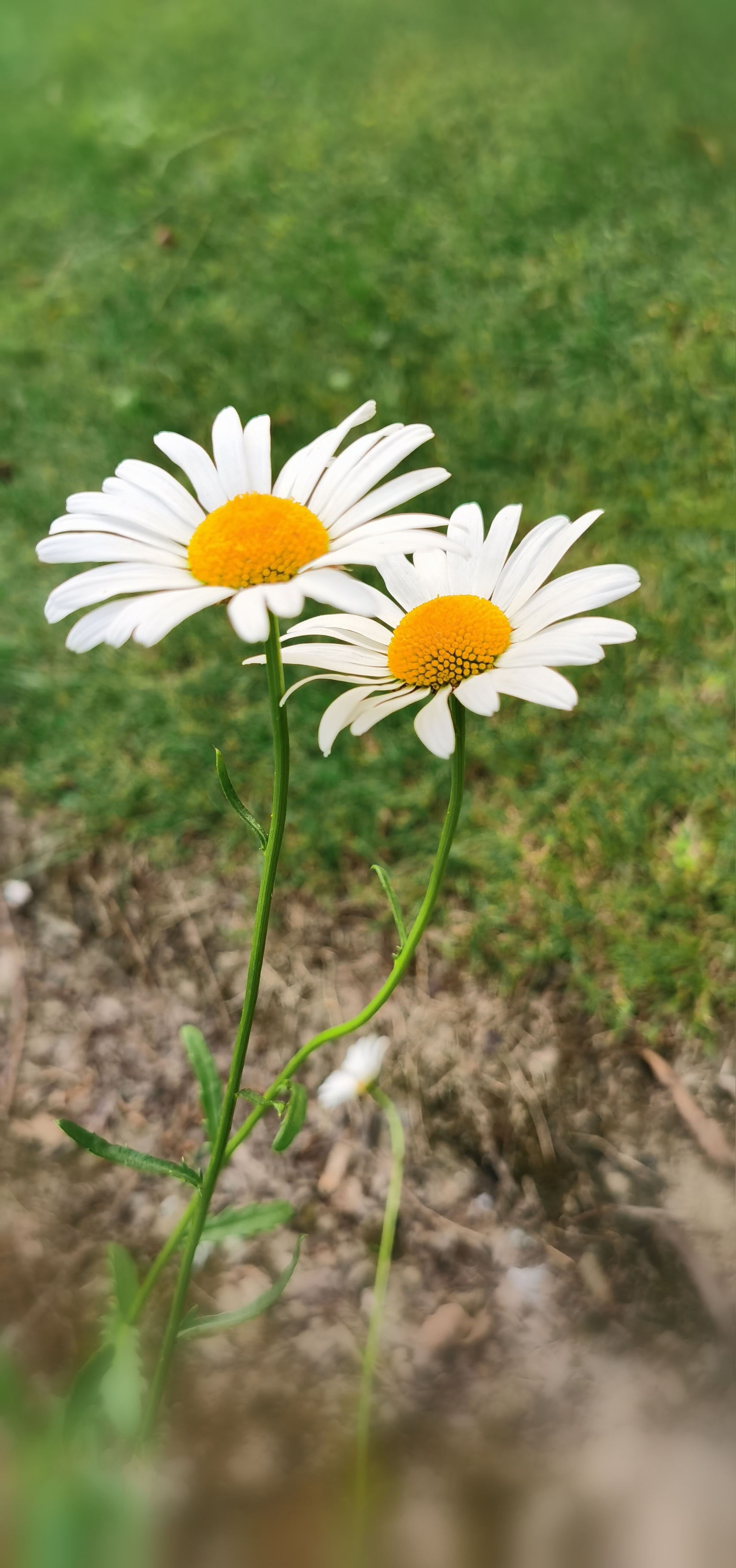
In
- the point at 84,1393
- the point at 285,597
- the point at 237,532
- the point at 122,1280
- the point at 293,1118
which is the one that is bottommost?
the point at 84,1393

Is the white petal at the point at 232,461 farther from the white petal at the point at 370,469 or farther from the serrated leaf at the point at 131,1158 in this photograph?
the serrated leaf at the point at 131,1158

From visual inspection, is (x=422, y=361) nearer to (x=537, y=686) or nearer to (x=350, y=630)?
(x=350, y=630)

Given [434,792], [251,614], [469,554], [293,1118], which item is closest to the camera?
[251,614]

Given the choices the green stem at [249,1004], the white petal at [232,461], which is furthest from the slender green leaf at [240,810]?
the white petal at [232,461]

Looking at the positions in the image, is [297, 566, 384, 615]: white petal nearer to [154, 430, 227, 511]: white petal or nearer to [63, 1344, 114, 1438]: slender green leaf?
[154, 430, 227, 511]: white petal

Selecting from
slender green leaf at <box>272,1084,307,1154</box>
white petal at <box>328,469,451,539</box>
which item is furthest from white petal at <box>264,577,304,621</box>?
slender green leaf at <box>272,1084,307,1154</box>

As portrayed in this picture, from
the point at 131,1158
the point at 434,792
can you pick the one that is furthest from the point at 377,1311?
the point at 434,792
